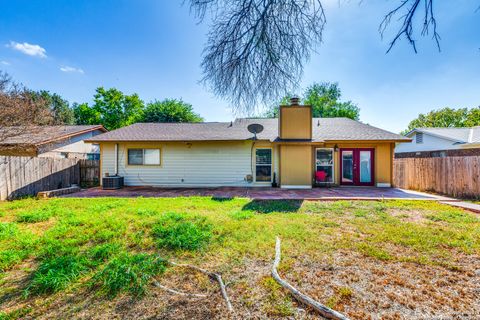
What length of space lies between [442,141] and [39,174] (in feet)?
84.6

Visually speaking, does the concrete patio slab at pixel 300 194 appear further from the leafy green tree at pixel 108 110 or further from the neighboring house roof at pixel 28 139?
the leafy green tree at pixel 108 110

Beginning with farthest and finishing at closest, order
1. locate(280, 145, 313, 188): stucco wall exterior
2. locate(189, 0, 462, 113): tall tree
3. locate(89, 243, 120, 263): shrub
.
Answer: locate(280, 145, 313, 188): stucco wall exterior
locate(89, 243, 120, 263): shrub
locate(189, 0, 462, 113): tall tree

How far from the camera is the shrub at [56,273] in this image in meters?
2.62

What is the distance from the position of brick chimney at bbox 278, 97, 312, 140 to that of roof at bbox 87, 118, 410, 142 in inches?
22.3

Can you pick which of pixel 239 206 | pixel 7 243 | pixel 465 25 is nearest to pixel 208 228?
pixel 239 206

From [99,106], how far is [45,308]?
37.6 metres

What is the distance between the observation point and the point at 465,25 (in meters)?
2.96

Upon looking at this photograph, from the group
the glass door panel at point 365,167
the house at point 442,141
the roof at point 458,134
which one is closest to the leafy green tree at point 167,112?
the glass door panel at point 365,167

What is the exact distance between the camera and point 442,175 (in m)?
8.97

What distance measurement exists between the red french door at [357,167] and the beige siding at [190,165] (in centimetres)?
507

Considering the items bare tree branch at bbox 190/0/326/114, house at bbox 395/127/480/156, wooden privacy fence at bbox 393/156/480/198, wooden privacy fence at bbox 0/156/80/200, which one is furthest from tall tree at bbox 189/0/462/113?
house at bbox 395/127/480/156

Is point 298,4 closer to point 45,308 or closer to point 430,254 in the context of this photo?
point 430,254

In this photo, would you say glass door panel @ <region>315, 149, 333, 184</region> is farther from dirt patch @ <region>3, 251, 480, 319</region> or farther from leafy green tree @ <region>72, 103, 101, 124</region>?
leafy green tree @ <region>72, 103, 101, 124</region>

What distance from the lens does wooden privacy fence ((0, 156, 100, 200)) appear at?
7.84m
